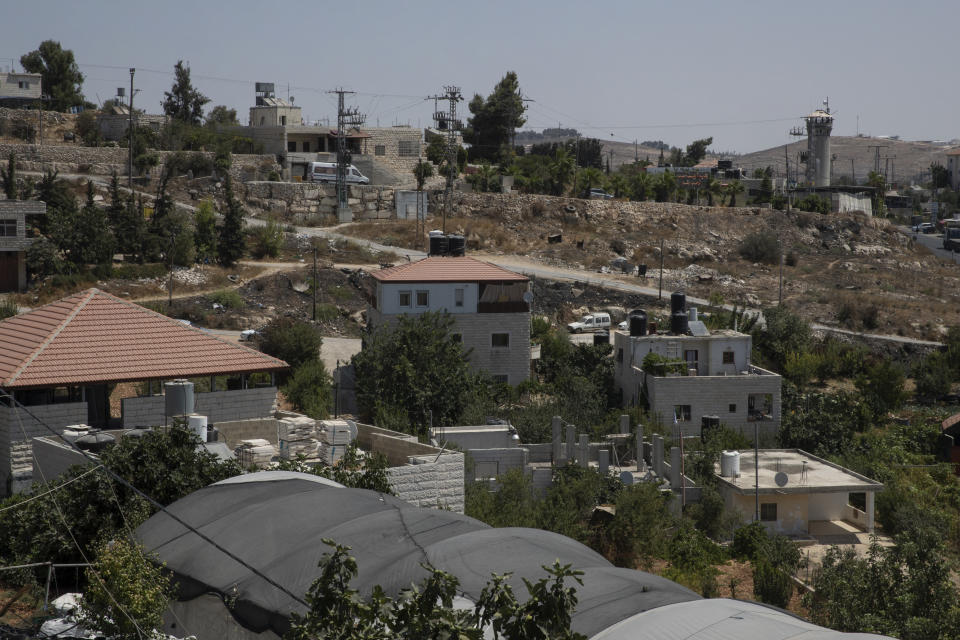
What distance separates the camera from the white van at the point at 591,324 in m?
53.7

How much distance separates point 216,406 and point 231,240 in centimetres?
3370

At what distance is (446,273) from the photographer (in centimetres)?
4206

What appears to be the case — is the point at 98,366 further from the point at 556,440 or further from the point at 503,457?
the point at 556,440

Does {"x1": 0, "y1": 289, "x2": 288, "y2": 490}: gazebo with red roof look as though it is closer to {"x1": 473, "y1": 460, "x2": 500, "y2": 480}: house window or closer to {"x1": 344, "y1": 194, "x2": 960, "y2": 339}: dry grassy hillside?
{"x1": 473, "y1": 460, "x2": 500, "y2": 480}: house window

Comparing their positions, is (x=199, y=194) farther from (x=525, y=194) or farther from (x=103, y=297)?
(x=103, y=297)

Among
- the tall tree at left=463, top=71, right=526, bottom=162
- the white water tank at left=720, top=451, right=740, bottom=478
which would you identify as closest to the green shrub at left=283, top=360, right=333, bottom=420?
the white water tank at left=720, top=451, right=740, bottom=478

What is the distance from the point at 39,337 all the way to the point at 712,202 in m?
67.8

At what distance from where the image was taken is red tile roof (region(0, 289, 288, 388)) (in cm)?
2273

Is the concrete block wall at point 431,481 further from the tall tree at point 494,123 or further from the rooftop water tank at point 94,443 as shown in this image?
the tall tree at point 494,123

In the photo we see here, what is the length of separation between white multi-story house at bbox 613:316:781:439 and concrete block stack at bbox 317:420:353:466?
19.2 meters

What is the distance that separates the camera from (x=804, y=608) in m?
21.8

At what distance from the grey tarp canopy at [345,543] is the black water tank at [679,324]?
27497 mm

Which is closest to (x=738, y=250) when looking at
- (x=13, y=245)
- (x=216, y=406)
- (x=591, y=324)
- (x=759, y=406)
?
(x=591, y=324)

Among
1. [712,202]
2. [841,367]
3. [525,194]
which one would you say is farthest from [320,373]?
[712,202]
